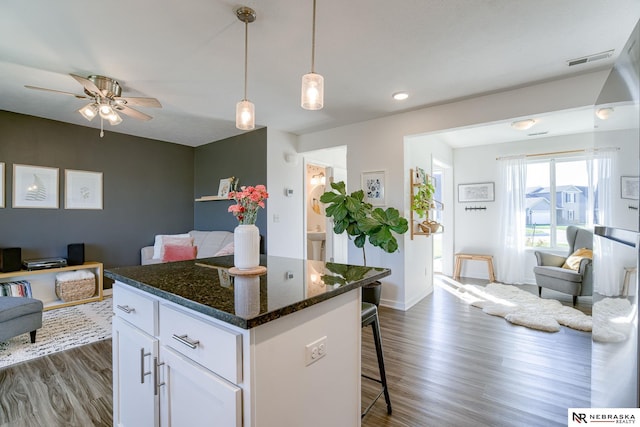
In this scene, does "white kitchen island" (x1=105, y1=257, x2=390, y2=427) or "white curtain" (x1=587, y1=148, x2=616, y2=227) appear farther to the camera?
"white curtain" (x1=587, y1=148, x2=616, y2=227)

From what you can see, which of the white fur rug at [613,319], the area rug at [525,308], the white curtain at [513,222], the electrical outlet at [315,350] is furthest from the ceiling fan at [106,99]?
the white curtain at [513,222]

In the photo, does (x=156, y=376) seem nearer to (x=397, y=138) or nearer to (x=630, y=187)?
(x=630, y=187)

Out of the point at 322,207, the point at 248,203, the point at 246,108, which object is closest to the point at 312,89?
the point at 246,108

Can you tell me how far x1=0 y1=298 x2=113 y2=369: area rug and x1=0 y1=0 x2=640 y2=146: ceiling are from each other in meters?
2.54

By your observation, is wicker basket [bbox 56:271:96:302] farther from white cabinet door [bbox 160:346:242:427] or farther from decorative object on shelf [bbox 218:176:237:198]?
white cabinet door [bbox 160:346:242:427]

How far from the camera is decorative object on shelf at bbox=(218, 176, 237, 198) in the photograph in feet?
15.7

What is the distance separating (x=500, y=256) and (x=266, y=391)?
560 cm

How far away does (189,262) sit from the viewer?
1.91m

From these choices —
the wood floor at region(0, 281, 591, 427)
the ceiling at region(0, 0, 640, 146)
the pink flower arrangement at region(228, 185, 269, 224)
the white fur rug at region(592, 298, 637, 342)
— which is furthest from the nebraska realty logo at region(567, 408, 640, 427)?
the ceiling at region(0, 0, 640, 146)

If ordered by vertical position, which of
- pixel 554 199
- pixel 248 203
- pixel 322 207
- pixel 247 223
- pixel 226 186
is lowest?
pixel 247 223

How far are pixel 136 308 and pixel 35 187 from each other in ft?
13.2

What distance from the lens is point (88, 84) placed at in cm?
240

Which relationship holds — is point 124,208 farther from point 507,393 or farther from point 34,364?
point 507,393

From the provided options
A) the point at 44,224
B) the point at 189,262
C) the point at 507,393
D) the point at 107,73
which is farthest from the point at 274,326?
the point at 44,224
